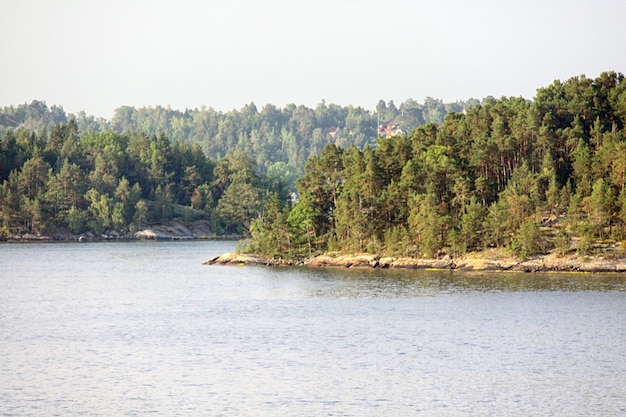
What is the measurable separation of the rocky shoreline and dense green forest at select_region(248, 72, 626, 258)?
1.06 meters

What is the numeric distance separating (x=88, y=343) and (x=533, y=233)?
180 ft

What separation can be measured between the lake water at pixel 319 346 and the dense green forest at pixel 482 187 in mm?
7504

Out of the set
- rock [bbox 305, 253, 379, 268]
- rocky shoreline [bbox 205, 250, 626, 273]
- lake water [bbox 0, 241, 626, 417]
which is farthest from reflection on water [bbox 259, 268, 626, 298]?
rock [bbox 305, 253, 379, 268]

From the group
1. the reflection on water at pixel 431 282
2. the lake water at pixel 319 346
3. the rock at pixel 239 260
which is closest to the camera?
the lake water at pixel 319 346

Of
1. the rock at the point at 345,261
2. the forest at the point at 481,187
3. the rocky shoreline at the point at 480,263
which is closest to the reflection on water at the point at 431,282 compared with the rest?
the rocky shoreline at the point at 480,263

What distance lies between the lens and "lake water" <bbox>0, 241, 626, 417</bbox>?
40219mm

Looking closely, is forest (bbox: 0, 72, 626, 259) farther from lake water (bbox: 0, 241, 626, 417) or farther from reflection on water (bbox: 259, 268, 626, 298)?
lake water (bbox: 0, 241, 626, 417)

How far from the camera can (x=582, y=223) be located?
97438 mm

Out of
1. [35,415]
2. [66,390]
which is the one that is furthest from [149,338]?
[35,415]

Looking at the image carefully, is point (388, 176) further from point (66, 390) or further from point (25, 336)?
point (66, 390)

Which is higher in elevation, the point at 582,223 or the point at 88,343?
the point at 582,223

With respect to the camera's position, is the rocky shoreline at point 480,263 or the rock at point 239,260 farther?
the rock at point 239,260

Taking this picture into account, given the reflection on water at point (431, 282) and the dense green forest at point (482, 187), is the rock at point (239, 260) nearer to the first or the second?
the dense green forest at point (482, 187)

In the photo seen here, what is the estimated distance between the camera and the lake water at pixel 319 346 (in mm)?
40219
